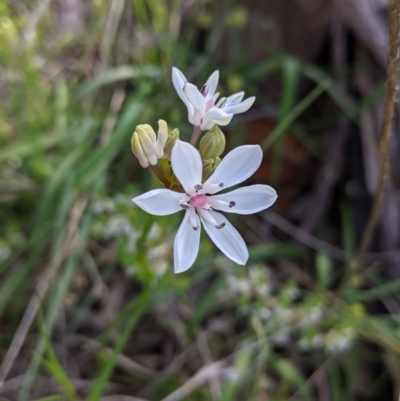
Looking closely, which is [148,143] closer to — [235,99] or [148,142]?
[148,142]

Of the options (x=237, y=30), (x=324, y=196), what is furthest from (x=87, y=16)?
(x=324, y=196)

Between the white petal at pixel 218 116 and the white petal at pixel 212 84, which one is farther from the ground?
the white petal at pixel 212 84

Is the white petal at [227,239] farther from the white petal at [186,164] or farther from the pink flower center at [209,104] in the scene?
the pink flower center at [209,104]

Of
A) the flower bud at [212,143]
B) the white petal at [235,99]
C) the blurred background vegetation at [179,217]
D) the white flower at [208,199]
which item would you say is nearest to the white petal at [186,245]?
the white flower at [208,199]

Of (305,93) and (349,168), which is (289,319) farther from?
(305,93)

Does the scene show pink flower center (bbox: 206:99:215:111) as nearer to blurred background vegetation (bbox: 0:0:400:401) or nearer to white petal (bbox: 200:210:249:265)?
white petal (bbox: 200:210:249:265)

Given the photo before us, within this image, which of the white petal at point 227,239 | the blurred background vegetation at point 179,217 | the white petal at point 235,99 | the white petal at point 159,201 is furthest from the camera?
the blurred background vegetation at point 179,217
